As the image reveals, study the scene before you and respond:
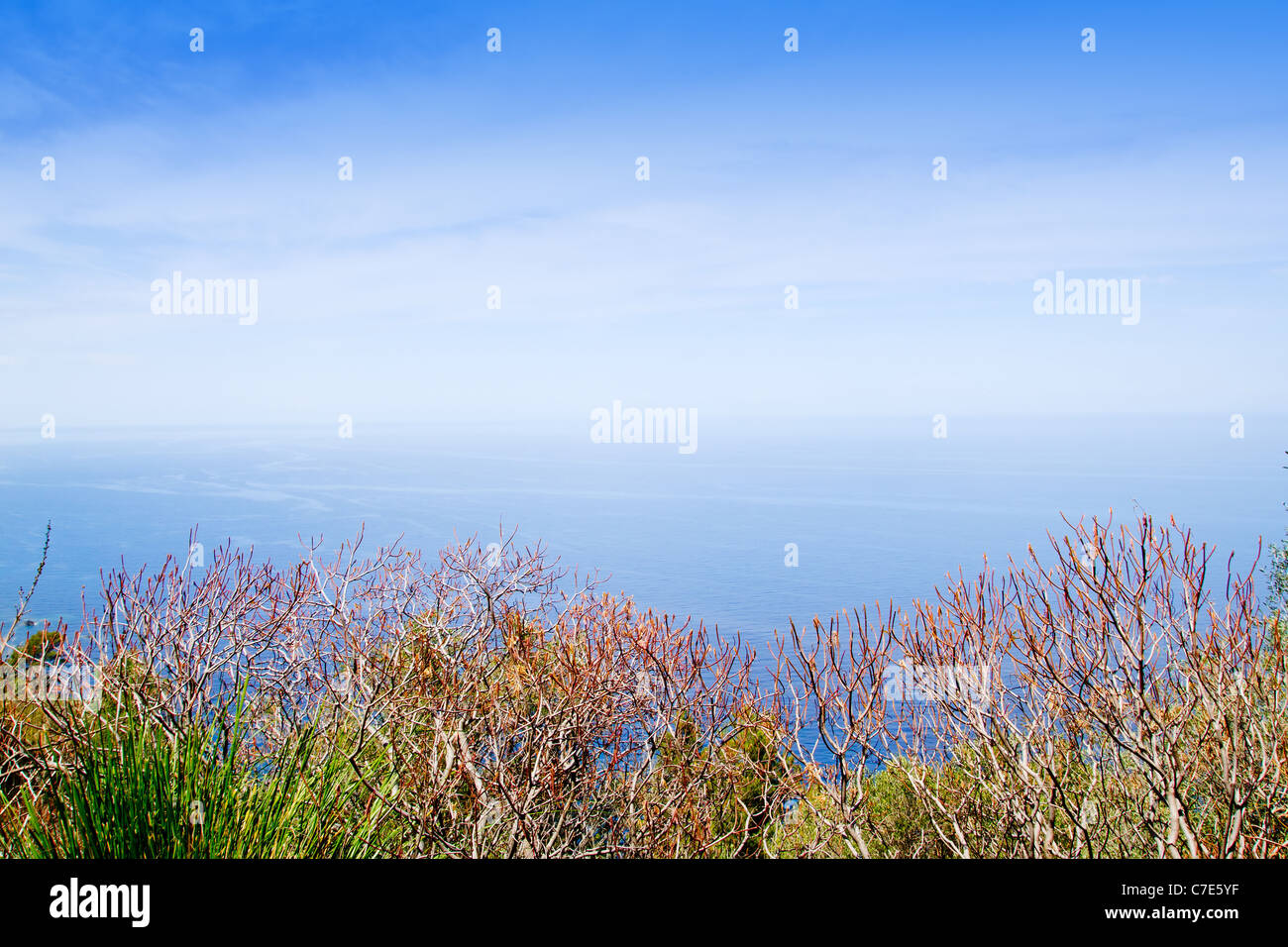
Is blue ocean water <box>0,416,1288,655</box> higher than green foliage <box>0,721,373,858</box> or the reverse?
the reverse

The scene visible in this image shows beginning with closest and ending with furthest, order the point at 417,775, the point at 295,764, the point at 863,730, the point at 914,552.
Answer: the point at 295,764, the point at 863,730, the point at 417,775, the point at 914,552

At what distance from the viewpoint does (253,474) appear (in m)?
197

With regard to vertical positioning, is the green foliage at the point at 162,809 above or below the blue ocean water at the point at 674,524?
above

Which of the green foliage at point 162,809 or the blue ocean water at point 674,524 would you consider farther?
the blue ocean water at point 674,524

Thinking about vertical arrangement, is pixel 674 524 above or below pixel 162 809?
below

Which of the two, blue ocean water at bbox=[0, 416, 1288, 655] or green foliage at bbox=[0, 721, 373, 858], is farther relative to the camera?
blue ocean water at bbox=[0, 416, 1288, 655]

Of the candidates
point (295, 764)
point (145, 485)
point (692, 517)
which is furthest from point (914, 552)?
point (145, 485)

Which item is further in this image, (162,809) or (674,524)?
(674,524)

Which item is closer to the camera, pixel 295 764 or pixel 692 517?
pixel 295 764

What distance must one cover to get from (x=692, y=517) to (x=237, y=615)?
151000 mm

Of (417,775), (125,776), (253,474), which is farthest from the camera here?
(253,474)

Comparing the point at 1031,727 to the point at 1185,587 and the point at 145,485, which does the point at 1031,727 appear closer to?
the point at 1185,587
